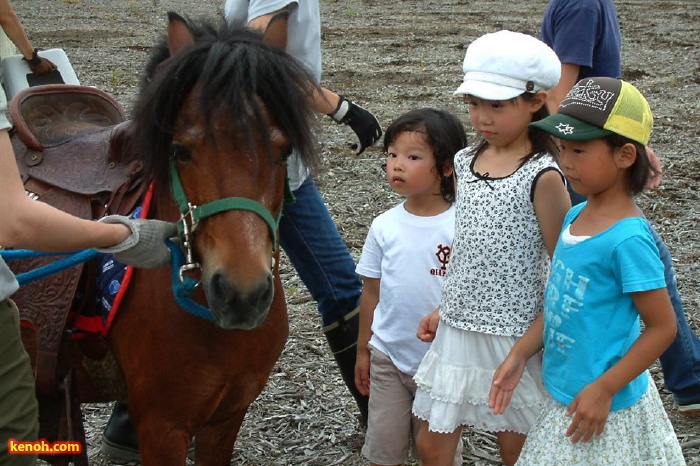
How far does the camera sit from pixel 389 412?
9.09 ft

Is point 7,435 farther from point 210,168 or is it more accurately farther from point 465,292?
point 465,292

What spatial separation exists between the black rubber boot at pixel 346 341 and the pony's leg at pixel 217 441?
666 mm

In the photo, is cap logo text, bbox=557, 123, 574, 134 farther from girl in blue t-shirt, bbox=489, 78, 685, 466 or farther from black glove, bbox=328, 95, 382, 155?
black glove, bbox=328, 95, 382, 155

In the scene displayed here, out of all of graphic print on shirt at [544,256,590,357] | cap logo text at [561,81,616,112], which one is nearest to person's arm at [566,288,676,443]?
graphic print on shirt at [544,256,590,357]

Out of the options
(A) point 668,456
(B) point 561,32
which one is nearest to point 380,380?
(A) point 668,456

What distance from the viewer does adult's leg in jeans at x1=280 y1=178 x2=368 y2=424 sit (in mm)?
3059

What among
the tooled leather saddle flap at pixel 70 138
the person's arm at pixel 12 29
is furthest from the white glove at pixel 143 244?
the person's arm at pixel 12 29

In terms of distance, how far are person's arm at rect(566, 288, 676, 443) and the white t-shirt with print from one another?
79 cm

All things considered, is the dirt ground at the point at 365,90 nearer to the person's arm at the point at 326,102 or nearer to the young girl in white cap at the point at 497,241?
the person's arm at the point at 326,102

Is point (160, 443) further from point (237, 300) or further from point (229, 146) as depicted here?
point (229, 146)

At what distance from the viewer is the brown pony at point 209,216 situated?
2061 mm

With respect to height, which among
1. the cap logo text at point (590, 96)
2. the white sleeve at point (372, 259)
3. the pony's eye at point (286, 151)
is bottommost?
the white sleeve at point (372, 259)

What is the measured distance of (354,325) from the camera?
10.7ft

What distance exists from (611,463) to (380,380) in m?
Result: 0.90
